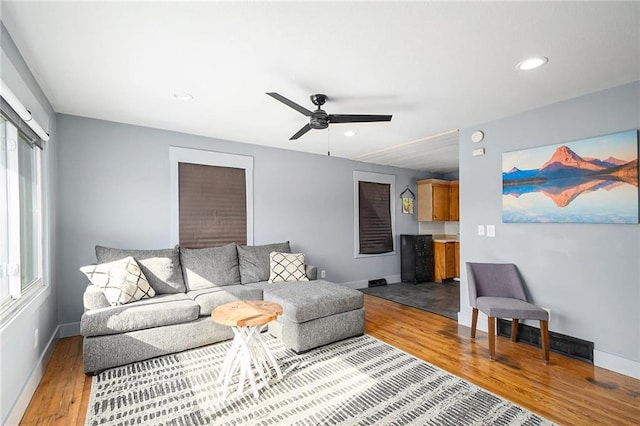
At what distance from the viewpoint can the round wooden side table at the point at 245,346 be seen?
220cm

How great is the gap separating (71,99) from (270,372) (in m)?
3.15

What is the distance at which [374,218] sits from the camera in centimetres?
591

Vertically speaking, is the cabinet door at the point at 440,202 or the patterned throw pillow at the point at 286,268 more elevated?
the cabinet door at the point at 440,202

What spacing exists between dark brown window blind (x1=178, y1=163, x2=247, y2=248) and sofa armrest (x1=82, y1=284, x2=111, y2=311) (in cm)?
125

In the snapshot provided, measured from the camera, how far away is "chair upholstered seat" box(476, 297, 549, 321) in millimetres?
2638

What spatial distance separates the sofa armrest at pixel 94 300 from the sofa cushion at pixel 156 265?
50 centimetres

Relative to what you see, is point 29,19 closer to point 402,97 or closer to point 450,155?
point 402,97

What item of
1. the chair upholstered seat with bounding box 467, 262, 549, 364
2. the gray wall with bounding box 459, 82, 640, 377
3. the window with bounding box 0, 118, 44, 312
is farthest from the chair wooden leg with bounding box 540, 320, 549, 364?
the window with bounding box 0, 118, 44, 312

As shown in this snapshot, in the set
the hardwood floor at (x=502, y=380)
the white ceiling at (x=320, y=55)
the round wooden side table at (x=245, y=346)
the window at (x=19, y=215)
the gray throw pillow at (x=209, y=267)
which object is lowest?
the hardwood floor at (x=502, y=380)

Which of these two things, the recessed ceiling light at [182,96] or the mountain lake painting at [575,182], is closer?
the mountain lake painting at [575,182]

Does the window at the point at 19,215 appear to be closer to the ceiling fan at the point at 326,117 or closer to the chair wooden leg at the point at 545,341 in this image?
the ceiling fan at the point at 326,117

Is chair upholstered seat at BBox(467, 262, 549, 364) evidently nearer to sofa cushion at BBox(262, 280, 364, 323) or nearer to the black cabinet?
sofa cushion at BBox(262, 280, 364, 323)

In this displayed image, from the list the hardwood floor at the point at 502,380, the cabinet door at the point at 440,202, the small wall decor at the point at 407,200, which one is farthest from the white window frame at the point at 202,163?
the cabinet door at the point at 440,202

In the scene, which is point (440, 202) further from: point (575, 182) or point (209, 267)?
point (209, 267)
